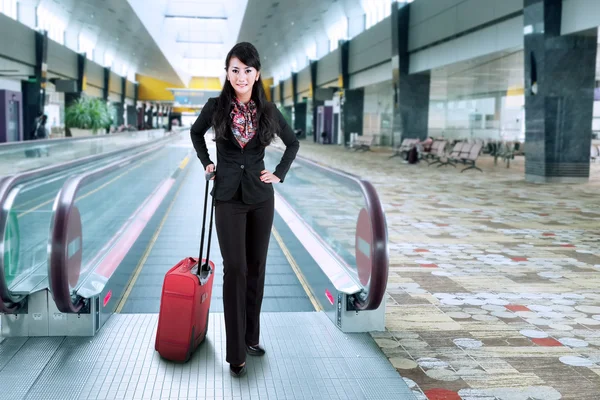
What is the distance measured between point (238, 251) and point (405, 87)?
2375cm

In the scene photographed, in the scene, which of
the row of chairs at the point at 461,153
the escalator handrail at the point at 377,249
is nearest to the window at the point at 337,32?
the row of chairs at the point at 461,153

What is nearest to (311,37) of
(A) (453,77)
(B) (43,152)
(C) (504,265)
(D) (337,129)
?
(D) (337,129)

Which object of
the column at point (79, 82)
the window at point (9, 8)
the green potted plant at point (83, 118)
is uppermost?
the window at point (9, 8)

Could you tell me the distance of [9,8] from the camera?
90.1 ft

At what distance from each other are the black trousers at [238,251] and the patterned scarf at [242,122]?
0.31 metres

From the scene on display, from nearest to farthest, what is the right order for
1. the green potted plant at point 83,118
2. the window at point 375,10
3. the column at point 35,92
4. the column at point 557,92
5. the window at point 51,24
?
the column at point 557,92
the window at point 375,10
the column at point 35,92
the window at point 51,24
the green potted plant at point 83,118

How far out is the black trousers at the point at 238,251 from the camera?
322cm

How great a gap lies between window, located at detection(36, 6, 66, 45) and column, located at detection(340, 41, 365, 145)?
609 inches

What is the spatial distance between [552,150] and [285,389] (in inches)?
568

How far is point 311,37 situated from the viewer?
40.5 metres

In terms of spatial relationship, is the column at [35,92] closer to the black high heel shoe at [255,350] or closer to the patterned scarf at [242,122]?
the black high heel shoe at [255,350]

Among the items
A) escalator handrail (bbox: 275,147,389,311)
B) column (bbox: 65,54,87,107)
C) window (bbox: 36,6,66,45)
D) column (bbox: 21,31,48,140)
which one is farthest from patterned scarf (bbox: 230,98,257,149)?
column (bbox: 65,54,87,107)

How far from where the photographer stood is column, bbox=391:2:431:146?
25547 millimetres

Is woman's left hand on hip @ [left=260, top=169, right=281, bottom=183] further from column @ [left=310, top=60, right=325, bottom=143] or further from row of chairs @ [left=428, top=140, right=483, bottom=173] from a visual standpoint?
column @ [left=310, top=60, right=325, bottom=143]
